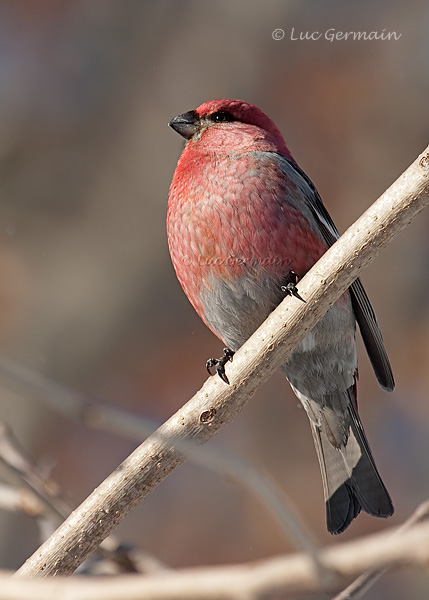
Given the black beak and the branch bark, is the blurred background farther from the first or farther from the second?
the branch bark

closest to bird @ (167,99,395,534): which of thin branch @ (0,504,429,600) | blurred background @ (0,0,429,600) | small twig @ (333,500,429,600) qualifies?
small twig @ (333,500,429,600)

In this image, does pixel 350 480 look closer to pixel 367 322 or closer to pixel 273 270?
pixel 367 322

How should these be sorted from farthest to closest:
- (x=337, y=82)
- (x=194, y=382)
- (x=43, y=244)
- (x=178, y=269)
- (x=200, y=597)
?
(x=337, y=82), (x=194, y=382), (x=43, y=244), (x=178, y=269), (x=200, y=597)

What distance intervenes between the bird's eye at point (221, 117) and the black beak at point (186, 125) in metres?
0.08

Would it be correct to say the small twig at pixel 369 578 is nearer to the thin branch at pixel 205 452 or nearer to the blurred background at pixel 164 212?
the thin branch at pixel 205 452

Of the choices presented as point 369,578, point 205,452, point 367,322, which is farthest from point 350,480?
point 205,452

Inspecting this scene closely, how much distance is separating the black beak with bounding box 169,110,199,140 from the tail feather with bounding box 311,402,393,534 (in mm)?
1371

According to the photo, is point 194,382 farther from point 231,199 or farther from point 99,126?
point 231,199

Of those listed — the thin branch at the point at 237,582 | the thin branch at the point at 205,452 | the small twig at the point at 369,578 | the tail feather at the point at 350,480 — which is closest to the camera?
the thin branch at the point at 237,582

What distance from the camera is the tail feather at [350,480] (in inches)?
114

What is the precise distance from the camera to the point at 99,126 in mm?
5754

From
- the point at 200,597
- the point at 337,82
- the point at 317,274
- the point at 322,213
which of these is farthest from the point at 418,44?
the point at 200,597

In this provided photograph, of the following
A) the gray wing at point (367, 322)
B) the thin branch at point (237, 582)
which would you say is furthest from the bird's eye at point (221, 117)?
the thin branch at point (237, 582)

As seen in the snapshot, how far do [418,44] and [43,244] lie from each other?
3.36 m
